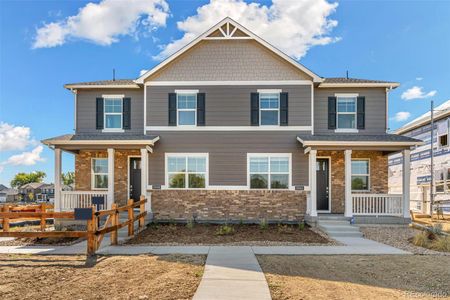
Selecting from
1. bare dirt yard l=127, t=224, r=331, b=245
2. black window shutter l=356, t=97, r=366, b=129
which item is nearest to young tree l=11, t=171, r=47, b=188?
bare dirt yard l=127, t=224, r=331, b=245

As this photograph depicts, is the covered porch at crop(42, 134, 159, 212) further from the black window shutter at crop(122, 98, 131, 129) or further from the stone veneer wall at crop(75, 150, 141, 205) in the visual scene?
the black window shutter at crop(122, 98, 131, 129)

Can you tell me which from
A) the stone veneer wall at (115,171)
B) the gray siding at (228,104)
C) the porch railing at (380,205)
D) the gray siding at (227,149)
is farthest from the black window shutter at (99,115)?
the porch railing at (380,205)

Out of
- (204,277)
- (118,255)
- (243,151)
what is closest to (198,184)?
(243,151)

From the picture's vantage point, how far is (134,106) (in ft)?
49.7

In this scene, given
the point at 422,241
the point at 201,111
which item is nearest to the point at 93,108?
the point at 201,111

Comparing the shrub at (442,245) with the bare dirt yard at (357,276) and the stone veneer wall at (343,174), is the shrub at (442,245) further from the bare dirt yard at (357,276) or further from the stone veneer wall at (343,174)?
the stone veneer wall at (343,174)

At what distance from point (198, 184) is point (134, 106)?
15.6ft

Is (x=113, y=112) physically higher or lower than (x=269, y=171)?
higher

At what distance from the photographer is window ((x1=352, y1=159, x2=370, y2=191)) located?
14914mm

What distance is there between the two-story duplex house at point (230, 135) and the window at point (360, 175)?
0.16 feet

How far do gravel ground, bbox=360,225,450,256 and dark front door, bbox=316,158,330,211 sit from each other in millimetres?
2334

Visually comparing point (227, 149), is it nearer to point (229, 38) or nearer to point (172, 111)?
point (172, 111)

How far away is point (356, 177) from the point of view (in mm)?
14953

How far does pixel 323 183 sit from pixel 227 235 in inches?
232
